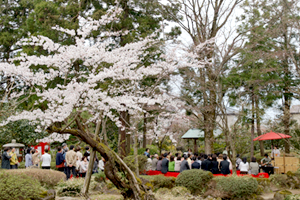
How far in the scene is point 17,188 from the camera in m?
5.91

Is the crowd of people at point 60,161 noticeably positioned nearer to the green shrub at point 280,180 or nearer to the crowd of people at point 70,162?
the crowd of people at point 70,162

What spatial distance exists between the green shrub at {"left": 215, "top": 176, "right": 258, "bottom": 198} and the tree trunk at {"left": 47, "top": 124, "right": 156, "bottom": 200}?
112 inches

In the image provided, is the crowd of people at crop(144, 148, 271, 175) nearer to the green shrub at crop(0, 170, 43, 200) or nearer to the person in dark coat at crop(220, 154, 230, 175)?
the person in dark coat at crop(220, 154, 230, 175)

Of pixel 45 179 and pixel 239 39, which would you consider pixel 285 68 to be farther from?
pixel 45 179

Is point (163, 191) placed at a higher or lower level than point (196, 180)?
lower

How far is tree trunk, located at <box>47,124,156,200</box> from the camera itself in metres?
6.32

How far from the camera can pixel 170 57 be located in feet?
38.5

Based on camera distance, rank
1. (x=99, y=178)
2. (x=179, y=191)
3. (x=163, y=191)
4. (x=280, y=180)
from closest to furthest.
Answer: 1. (x=179, y=191)
2. (x=163, y=191)
3. (x=99, y=178)
4. (x=280, y=180)

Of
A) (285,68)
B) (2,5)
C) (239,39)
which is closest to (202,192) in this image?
(239,39)

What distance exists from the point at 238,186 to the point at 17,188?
598cm

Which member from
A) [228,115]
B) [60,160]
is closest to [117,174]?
[60,160]

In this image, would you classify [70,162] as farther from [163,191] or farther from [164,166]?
[164,166]

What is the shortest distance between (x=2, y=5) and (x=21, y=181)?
1992 centimetres

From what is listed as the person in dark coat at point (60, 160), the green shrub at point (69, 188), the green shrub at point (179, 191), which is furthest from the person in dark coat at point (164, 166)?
the person in dark coat at point (60, 160)
